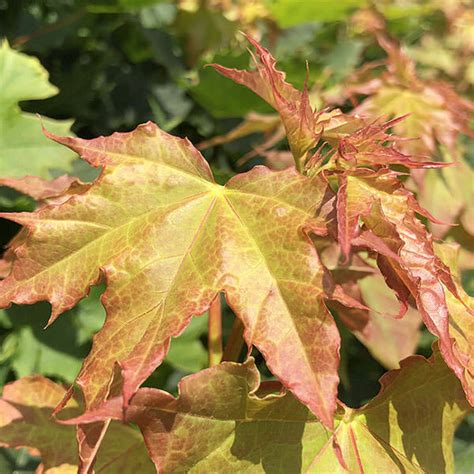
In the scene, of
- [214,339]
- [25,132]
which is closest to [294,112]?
[214,339]

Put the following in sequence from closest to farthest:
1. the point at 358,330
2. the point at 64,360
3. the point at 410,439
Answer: the point at 410,439, the point at 358,330, the point at 64,360

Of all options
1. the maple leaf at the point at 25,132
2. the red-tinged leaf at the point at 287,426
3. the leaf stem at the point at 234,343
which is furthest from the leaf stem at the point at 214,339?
the maple leaf at the point at 25,132

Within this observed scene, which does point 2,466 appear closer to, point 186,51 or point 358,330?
point 358,330

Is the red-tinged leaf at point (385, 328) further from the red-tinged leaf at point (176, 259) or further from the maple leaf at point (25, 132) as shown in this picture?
the maple leaf at point (25, 132)

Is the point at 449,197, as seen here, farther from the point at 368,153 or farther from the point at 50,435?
the point at 50,435

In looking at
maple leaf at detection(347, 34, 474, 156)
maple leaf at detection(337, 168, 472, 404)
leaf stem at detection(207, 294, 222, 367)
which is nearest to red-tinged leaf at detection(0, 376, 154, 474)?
leaf stem at detection(207, 294, 222, 367)

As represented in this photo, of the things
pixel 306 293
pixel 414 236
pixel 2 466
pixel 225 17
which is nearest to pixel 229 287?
pixel 306 293
